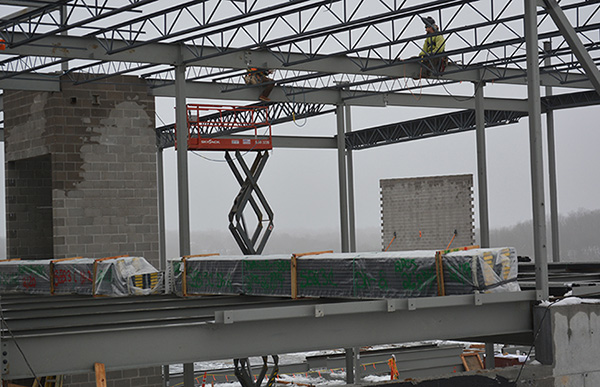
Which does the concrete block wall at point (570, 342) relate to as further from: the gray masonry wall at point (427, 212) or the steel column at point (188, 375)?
the gray masonry wall at point (427, 212)

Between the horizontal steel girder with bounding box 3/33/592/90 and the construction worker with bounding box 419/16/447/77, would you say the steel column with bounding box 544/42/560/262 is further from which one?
the construction worker with bounding box 419/16/447/77

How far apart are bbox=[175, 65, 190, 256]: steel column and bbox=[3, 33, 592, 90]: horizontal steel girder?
75 centimetres

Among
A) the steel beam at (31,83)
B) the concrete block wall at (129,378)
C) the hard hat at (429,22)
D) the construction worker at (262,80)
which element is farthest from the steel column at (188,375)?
the hard hat at (429,22)

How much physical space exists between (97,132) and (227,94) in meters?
4.95

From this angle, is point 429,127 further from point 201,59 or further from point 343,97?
point 201,59

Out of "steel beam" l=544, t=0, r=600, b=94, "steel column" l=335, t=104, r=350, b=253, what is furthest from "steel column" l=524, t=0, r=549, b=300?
"steel column" l=335, t=104, r=350, b=253

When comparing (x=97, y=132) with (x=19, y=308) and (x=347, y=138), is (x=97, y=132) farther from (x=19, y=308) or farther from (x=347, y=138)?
(x=347, y=138)

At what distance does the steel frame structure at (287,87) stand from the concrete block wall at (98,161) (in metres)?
0.70

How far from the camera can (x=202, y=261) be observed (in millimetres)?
15977

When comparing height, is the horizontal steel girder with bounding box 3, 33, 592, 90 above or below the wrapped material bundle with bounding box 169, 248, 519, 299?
above

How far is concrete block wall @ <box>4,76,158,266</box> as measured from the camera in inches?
908

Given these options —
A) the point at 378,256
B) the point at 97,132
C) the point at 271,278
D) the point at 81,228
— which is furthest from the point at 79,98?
the point at 378,256

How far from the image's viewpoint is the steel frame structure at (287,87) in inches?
409

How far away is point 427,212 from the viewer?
4188 cm
